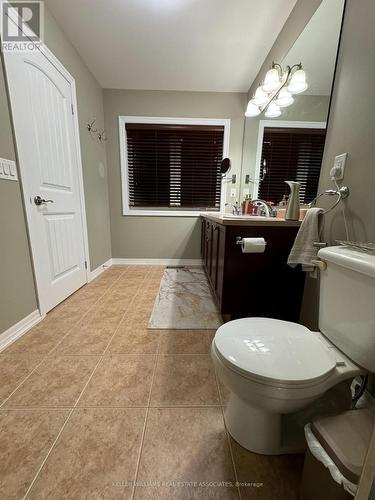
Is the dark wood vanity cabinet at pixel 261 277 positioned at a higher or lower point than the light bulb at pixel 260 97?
lower

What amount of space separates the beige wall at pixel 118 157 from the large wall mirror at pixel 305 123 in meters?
0.61

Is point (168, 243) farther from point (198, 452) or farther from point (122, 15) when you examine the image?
point (198, 452)

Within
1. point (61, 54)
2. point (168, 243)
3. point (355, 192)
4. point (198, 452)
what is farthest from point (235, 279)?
point (61, 54)

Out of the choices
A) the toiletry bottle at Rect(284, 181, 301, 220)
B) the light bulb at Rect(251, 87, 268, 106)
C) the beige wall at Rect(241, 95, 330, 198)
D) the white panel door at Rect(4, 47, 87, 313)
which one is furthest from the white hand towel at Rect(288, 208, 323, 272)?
the white panel door at Rect(4, 47, 87, 313)

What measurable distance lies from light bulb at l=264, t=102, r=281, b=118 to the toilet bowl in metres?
1.88

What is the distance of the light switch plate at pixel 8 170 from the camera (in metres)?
1.28

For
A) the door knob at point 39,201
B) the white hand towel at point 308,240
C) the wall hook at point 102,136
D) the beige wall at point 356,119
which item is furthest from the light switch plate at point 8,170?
the beige wall at point 356,119

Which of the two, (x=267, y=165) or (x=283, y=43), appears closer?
(x=283, y=43)

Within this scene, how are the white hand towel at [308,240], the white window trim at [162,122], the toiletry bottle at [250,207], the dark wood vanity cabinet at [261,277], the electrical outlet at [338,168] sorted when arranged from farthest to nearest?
the white window trim at [162,122], the toiletry bottle at [250,207], the dark wood vanity cabinet at [261,277], the white hand towel at [308,240], the electrical outlet at [338,168]

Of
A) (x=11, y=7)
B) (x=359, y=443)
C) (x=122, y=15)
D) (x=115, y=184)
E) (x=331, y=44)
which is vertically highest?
(x=122, y=15)

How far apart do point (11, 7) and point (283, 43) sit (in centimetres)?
195

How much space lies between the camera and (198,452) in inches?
30.4

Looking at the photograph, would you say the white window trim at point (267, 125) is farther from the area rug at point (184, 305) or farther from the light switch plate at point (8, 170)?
the light switch plate at point (8, 170)

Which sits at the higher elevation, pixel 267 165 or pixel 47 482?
pixel 267 165
